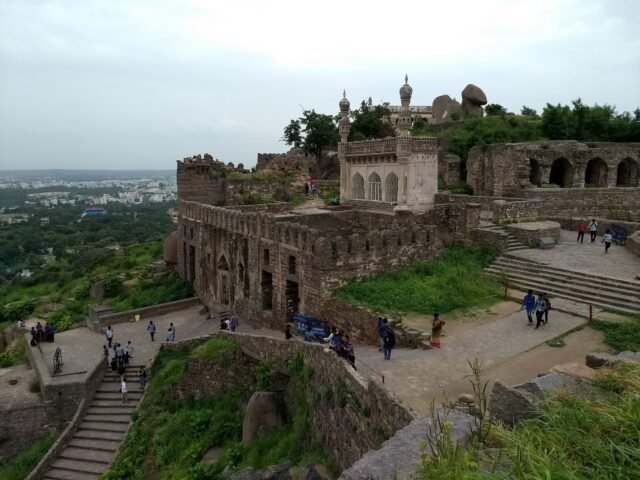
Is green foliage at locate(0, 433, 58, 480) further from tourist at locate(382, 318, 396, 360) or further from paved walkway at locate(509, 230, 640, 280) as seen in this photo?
paved walkway at locate(509, 230, 640, 280)

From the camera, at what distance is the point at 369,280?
17047 millimetres

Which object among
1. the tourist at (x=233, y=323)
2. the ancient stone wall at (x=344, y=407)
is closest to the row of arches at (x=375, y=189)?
the tourist at (x=233, y=323)

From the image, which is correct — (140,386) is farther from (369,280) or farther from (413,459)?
(413,459)

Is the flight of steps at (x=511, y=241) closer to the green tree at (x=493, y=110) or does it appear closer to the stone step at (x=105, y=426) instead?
the stone step at (x=105, y=426)

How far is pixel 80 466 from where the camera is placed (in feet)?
54.5

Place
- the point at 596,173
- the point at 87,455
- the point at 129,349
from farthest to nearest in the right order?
the point at 596,173, the point at 129,349, the point at 87,455

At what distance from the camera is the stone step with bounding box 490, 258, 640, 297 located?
48.2ft

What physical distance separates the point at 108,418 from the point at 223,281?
776 cm

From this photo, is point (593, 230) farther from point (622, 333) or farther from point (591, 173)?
point (591, 173)

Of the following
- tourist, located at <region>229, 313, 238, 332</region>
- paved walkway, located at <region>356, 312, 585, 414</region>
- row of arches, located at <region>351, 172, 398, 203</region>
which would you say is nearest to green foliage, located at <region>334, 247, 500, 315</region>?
paved walkway, located at <region>356, 312, 585, 414</region>

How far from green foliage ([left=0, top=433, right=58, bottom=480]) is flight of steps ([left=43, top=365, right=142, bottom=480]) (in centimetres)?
98

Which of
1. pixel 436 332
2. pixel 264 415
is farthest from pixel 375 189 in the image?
pixel 264 415

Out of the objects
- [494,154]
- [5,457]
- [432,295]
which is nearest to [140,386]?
[5,457]

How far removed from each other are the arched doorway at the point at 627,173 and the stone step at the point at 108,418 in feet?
94.2
